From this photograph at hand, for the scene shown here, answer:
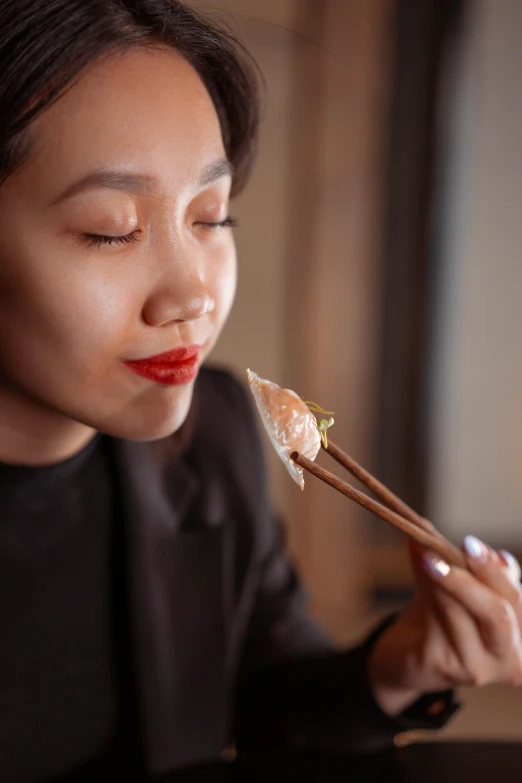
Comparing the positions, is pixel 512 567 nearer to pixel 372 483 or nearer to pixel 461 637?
pixel 461 637

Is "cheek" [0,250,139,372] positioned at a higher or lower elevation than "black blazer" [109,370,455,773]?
higher

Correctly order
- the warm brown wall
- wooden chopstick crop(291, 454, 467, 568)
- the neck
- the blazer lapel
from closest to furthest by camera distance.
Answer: wooden chopstick crop(291, 454, 467, 568) < the neck < the blazer lapel < the warm brown wall

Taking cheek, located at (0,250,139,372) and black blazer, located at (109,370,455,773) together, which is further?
black blazer, located at (109,370,455,773)

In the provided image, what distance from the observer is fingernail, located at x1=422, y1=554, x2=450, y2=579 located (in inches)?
27.9

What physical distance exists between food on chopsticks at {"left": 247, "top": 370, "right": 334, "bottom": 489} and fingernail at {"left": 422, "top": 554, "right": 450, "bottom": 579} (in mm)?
199

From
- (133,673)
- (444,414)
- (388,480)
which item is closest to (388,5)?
(444,414)

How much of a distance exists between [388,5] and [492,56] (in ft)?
0.99

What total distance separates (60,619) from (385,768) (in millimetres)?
374

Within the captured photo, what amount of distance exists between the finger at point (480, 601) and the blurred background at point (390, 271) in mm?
1272

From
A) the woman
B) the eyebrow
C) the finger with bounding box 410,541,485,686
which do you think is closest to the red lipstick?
the woman

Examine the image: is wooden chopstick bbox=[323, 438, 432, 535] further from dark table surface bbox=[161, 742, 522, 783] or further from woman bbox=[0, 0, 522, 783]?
dark table surface bbox=[161, 742, 522, 783]

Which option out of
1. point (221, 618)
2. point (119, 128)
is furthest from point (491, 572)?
point (119, 128)

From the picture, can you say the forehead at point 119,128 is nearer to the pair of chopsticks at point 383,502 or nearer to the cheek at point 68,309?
the cheek at point 68,309

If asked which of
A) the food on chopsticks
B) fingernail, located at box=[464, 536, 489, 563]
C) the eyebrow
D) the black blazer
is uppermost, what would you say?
the eyebrow
